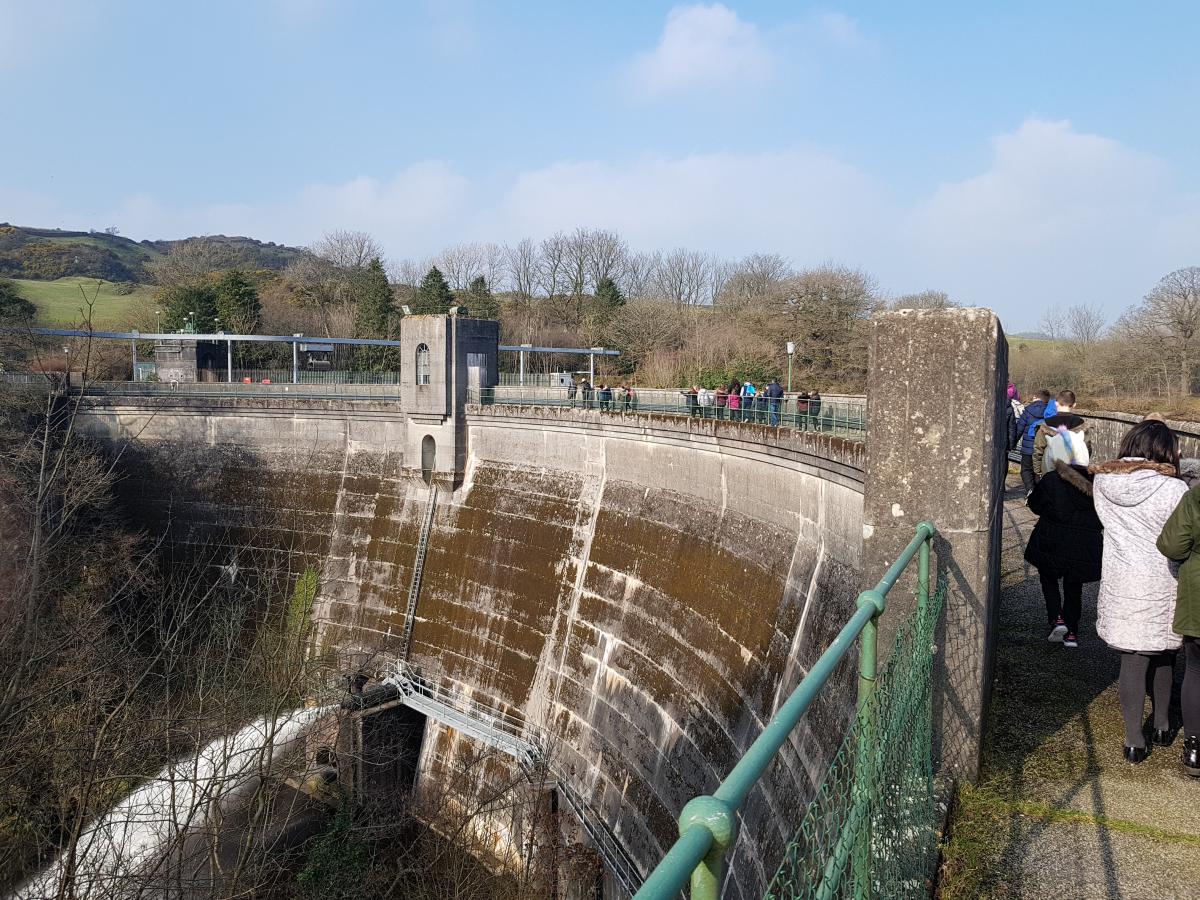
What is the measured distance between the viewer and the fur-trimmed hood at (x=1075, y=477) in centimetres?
595

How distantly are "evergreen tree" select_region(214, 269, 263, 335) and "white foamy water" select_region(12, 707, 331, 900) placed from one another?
32.3 meters

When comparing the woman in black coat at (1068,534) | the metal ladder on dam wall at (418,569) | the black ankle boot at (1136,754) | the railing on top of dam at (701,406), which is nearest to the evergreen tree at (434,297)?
the railing on top of dam at (701,406)

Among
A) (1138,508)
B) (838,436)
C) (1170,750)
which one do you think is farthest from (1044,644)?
(838,436)

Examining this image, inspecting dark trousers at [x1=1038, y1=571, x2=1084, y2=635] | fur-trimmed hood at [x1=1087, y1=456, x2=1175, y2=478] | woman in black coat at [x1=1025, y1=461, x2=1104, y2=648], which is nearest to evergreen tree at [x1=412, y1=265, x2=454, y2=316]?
dark trousers at [x1=1038, y1=571, x2=1084, y2=635]

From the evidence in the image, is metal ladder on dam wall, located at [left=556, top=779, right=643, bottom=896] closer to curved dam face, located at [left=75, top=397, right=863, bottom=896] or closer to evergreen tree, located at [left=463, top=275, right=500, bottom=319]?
curved dam face, located at [left=75, top=397, right=863, bottom=896]

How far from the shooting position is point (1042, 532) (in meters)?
6.30

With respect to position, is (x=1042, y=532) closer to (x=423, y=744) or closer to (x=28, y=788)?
(x=28, y=788)

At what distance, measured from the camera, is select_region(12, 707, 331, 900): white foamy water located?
33.9 ft

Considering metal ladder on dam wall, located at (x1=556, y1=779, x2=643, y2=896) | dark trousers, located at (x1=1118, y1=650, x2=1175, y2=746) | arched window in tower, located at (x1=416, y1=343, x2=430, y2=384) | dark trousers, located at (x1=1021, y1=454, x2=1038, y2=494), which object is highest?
arched window in tower, located at (x1=416, y1=343, x2=430, y2=384)

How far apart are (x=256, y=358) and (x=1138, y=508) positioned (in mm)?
40811

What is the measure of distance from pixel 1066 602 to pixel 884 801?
13.3ft

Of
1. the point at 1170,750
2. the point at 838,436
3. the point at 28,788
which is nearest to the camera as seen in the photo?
the point at 1170,750

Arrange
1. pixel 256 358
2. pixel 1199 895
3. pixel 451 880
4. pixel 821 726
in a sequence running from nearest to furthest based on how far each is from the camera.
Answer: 1. pixel 1199 895
2. pixel 821 726
3. pixel 451 880
4. pixel 256 358

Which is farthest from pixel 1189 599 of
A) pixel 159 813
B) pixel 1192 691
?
pixel 159 813
